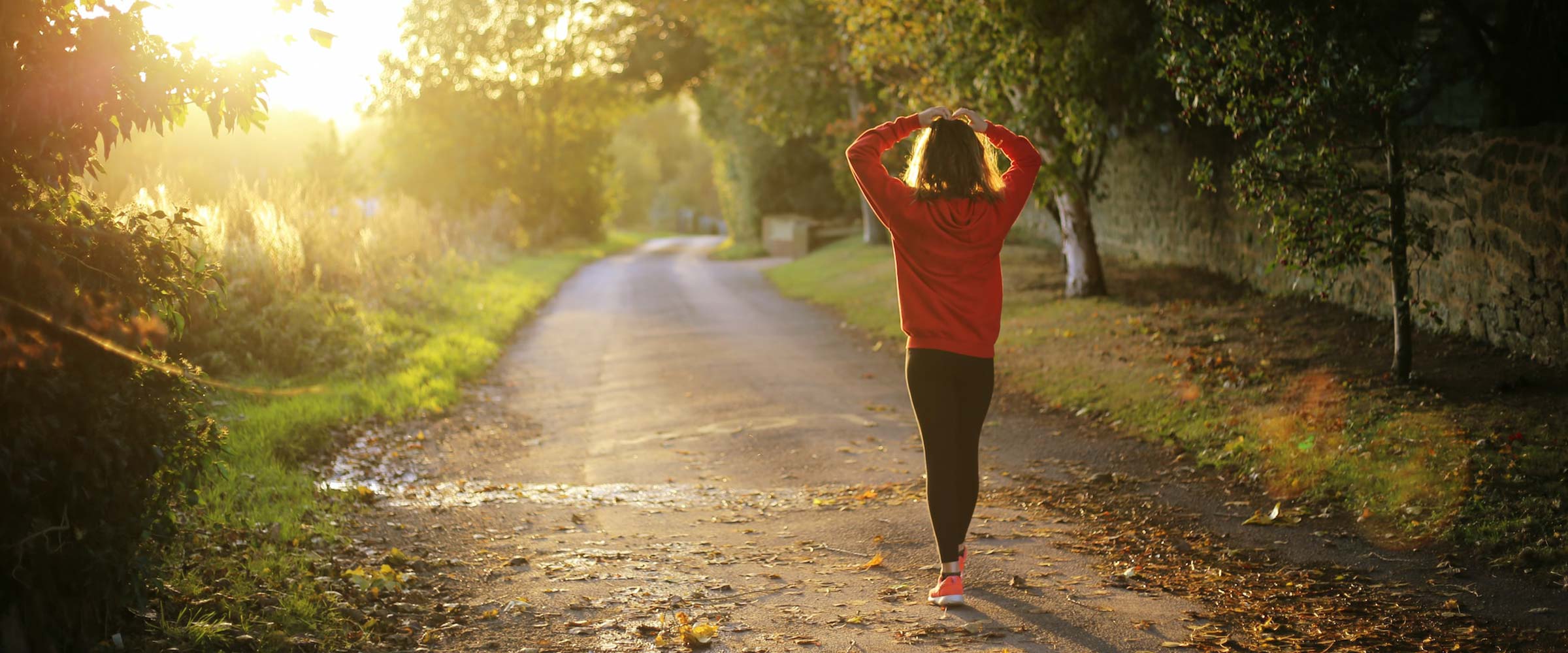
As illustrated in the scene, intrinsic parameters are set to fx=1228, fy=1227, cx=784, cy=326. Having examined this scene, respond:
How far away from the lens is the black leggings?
17.2 ft

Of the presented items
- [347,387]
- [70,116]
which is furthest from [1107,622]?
[347,387]

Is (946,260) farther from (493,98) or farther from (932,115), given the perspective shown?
(493,98)

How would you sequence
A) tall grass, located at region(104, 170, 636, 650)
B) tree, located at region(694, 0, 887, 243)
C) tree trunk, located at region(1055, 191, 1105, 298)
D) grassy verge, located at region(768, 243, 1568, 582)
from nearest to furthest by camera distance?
tall grass, located at region(104, 170, 636, 650), grassy verge, located at region(768, 243, 1568, 582), tree trunk, located at region(1055, 191, 1105, 298), tree, located at region(694, 0, 887, 243)

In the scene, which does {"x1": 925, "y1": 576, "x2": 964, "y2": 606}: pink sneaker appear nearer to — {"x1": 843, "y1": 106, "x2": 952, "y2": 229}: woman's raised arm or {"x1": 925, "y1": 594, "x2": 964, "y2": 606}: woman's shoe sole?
{"x1": 925, "y1": 594, "x2": 964, "y2": 606}: woman's shoe sole

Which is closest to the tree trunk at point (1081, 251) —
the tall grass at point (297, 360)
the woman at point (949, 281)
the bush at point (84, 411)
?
the tall grass at point (297, 360)

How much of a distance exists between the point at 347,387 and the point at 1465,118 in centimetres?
1459

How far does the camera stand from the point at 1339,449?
7.80 metres

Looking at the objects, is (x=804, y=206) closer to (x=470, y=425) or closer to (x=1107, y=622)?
(x=470, y=425)

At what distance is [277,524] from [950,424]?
3.80 metres

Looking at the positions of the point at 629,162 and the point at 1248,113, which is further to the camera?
the point at 629,162

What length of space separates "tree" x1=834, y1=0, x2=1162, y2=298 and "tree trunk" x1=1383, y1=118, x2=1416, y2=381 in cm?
481

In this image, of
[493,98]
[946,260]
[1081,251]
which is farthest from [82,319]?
[493,98]

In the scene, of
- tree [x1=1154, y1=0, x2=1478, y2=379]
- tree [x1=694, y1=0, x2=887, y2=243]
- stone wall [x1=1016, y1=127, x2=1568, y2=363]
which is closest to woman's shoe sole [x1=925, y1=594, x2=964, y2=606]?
stone wall [x1=1016, y1=127, x2=1568, y2=363]

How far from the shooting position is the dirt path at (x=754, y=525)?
5.22 m
